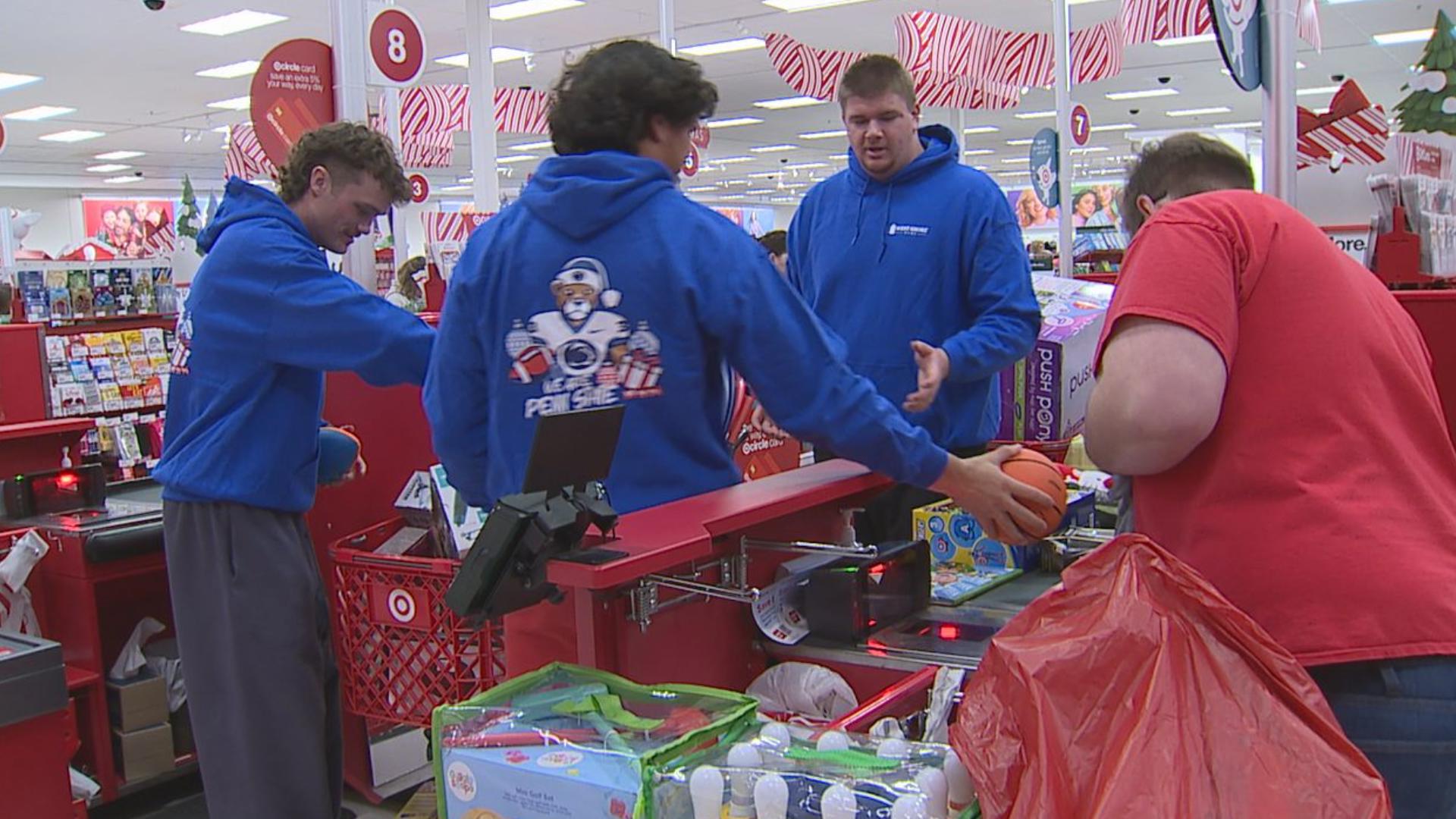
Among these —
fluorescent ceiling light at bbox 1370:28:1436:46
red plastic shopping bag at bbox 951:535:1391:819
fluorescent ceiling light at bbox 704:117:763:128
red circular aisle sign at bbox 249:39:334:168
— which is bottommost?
red plastic shopping bag at bbox 951:535:1391:819

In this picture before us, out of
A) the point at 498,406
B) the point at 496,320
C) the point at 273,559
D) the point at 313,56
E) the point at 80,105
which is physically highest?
the point at 80,105

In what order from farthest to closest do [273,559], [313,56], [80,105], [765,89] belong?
[765,89] < [80,105] < [313,56] < [273,559]

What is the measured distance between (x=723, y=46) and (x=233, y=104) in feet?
23.5

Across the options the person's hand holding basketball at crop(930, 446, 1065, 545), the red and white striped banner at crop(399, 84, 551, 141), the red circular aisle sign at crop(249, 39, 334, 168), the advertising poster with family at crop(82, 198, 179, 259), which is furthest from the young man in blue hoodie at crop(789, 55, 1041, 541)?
the advertising poster with family at crop(82, 198, 179, 259)

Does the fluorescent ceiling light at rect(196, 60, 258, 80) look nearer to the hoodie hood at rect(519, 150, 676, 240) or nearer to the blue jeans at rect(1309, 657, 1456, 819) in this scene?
the hoodie hood at rect(519, 150, 676, 240)

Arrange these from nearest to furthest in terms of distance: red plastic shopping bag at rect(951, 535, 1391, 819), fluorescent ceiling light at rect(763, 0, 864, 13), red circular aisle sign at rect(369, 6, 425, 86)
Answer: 1. red plastic shopping bag at rect(951, 535, 1391, 819)
2. red circular aisle sign at rect(369, 6, 425, 86)
3. fluorescent ceiling light at rect(763, 0, 864, 13)

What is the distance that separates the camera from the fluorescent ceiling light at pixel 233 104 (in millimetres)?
16391

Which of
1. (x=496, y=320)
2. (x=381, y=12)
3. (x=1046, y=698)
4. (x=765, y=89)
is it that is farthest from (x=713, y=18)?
(x=1046, y=698)

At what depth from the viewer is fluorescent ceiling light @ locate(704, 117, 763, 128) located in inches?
819

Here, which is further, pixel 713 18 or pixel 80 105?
pixel 80 105

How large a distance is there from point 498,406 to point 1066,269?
5.60 meters

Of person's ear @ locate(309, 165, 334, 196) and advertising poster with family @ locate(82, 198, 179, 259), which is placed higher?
advertising poster with family @ locate(82, 198, 179, 259)

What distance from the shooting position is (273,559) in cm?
285

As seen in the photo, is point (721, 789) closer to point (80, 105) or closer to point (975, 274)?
point (975, 274)
